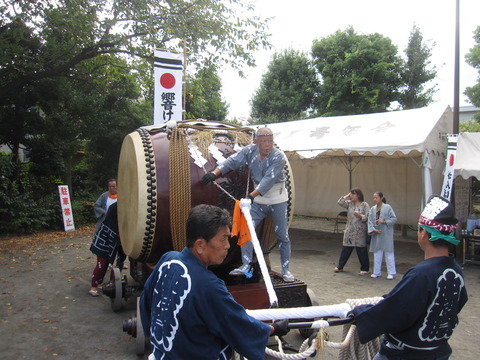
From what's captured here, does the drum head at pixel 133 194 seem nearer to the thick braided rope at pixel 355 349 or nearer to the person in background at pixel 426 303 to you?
the thick braided rope at pixel 355 349

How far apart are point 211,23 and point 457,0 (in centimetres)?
553

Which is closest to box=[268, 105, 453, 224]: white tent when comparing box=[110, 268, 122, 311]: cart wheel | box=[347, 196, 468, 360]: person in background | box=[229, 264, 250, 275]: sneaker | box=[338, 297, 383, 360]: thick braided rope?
box=[229, 264, 250, 275]: sneaker

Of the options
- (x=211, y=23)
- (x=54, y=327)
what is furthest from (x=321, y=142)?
(x=54, y=327)

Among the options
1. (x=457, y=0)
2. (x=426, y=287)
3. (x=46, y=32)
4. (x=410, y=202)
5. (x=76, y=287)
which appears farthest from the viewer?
(x=410, y=202)

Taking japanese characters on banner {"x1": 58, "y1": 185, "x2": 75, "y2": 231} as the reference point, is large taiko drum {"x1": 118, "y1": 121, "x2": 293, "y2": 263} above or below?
above

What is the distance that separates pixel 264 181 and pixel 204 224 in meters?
2.10

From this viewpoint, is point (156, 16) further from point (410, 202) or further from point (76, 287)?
point (410, 202)

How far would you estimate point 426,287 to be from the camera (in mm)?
1886

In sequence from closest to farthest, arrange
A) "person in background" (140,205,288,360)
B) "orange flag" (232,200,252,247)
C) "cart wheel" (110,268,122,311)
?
"person in background" (140,205,288,360) → "orange flag" (232,200,252,247) → "cart wheel" (110,268,122,311)

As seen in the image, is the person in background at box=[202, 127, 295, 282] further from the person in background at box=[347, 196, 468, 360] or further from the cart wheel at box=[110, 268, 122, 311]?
the person in background at box=[347, 196, 468, 360]

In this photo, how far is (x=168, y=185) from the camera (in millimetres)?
3969

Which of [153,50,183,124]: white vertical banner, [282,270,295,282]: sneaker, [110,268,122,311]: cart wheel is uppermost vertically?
[153,50,183,124]: white vertical banner

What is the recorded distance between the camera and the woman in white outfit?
6.47 m

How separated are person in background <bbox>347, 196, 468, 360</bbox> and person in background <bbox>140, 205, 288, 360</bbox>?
553 millimetres
